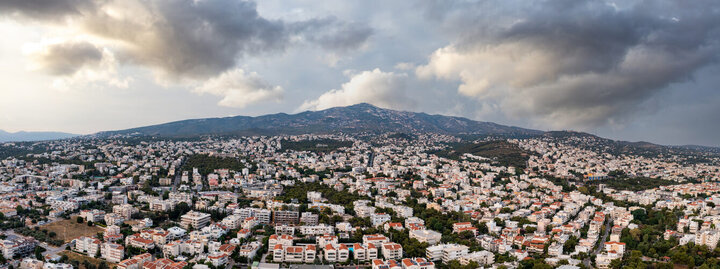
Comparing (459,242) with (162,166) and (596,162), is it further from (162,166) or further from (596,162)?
(596,162)

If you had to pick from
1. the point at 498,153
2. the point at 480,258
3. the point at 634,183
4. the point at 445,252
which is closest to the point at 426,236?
the point at 445,252

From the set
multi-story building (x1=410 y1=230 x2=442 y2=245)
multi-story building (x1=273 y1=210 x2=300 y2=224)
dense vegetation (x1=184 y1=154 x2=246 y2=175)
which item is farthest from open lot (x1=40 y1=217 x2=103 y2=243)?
dense vegetation (x1=184 y1=154 x2=246 y2=175)

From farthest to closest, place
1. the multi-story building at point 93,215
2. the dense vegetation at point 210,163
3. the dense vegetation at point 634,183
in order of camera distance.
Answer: the dense vegetation at point 210,163
the dense vegetation at point 634,183
the multi-story building at point 93,215

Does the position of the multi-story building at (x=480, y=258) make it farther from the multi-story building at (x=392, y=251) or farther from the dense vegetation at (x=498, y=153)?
the dense vegetation at (x=498, y=153)

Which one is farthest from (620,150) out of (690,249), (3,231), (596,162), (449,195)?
(3,231)

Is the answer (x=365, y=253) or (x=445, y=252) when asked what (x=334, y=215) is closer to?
(x=365, y=253)

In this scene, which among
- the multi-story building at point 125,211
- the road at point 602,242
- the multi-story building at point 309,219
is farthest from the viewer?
the multi-story building at point 125,211

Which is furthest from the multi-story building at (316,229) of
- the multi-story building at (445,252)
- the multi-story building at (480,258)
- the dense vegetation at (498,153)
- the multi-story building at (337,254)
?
the dense vegetation at (498,153)

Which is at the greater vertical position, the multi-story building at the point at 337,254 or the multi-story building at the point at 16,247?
the multi-story building at the point at 16,247
